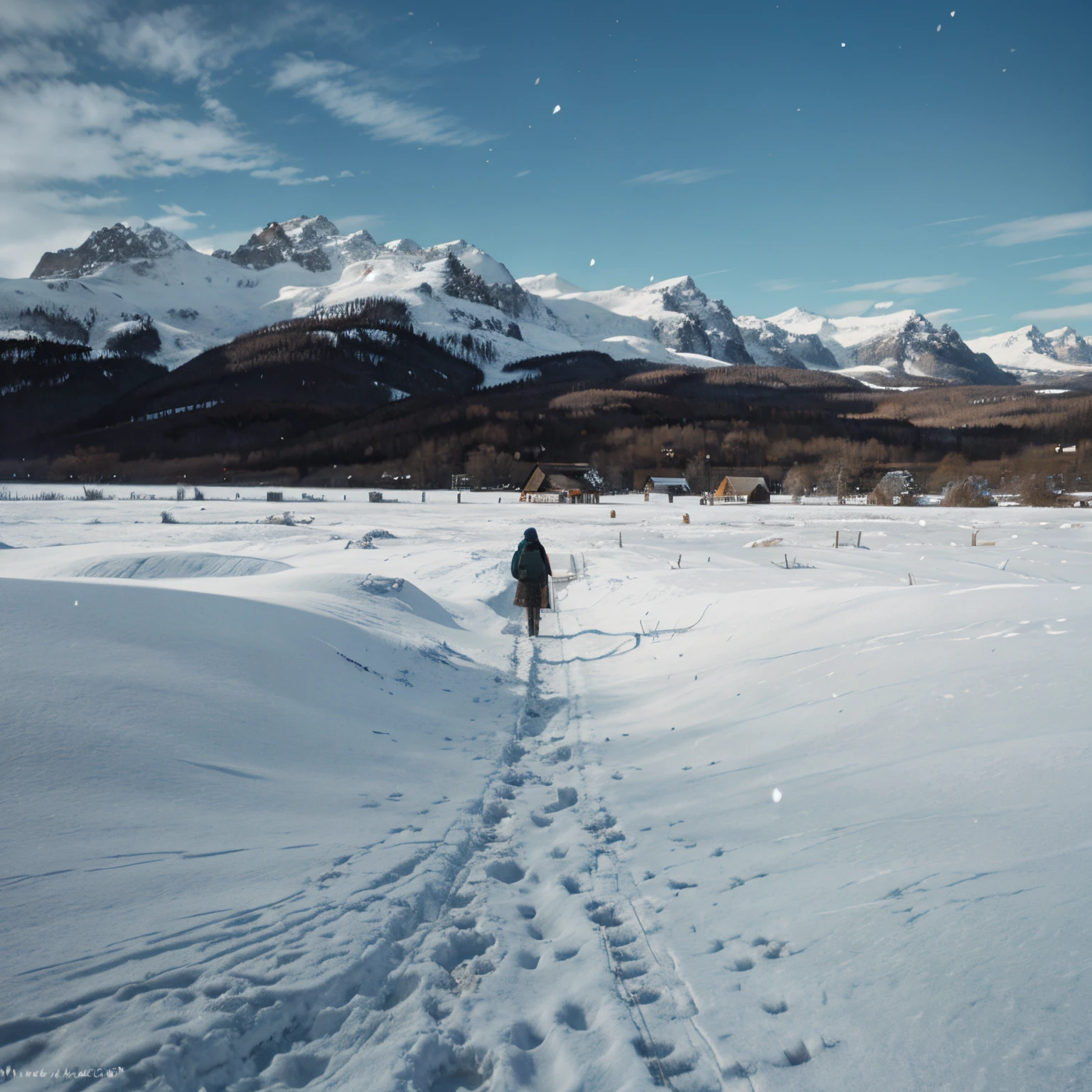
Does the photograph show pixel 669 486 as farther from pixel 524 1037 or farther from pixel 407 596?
pixel 524 1037

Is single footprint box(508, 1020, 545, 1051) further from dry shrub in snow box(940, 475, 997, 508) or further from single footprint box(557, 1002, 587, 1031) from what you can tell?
dry shrub in snow box(940, 475, 997, 508)

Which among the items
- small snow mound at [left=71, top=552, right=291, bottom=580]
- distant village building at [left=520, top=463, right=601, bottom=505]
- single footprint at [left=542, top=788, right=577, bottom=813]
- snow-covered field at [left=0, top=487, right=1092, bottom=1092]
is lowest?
single footprint at [left=542, top=788, right=577, bottom=813]

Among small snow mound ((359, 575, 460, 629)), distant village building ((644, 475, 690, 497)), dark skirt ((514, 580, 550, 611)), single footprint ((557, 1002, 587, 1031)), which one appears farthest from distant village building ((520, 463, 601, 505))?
single footprint ((557, 1002, 587, 1031))

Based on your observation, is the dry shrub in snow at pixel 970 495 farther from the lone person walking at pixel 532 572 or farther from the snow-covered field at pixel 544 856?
the snow-covered field at pixel 544 856

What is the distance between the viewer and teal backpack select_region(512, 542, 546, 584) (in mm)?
11914

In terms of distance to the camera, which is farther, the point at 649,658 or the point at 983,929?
the point at 649,658

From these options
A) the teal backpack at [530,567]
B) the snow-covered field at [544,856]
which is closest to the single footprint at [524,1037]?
the snow-covered field at [544,856]

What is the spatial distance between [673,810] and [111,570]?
44.9 feet

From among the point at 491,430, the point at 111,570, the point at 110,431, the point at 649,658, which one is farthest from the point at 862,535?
the point at 110,431

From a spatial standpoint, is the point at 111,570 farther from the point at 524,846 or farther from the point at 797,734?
the point at 797,734

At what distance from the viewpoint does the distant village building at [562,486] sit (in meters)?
78.3

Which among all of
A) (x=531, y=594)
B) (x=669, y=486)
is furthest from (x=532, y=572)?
(x=669, y=486)

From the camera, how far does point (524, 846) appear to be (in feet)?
14.0

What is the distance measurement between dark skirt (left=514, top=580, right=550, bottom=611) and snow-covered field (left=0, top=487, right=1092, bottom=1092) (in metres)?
3.59
